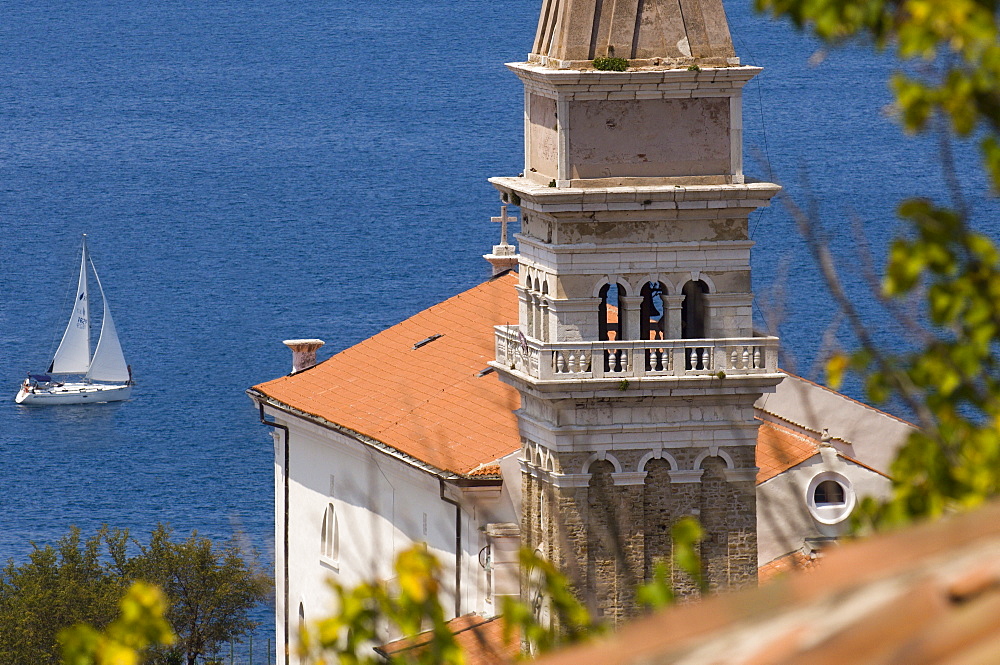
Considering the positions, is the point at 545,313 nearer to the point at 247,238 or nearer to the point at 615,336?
the point at 615,336

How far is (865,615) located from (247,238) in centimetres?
13561

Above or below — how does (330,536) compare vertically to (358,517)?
below

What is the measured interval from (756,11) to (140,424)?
323 ft

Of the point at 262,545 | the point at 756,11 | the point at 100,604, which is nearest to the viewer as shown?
the point at 756,11

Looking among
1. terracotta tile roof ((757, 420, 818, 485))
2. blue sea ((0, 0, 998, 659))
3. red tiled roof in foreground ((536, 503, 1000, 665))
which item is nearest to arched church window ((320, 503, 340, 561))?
terracotta tile roof ((757, 420, 818, 485))

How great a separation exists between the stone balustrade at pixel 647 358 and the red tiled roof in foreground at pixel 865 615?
81.8 feet

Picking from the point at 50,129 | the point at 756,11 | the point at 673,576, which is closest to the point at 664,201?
the point at 673,576

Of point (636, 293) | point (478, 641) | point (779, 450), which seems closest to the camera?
point (636, 293)

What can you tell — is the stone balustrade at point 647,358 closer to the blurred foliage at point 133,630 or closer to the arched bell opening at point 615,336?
the arched bell opening at point 615,336

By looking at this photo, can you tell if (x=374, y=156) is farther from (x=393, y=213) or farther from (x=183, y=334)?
(x=183, y=334)

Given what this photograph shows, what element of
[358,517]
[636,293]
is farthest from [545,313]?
[358,517]

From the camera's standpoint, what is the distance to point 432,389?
43562 mm

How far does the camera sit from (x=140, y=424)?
343 feet

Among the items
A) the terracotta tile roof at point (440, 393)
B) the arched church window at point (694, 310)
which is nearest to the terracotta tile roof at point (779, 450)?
the terracotta tile roof at point (440, 393)
